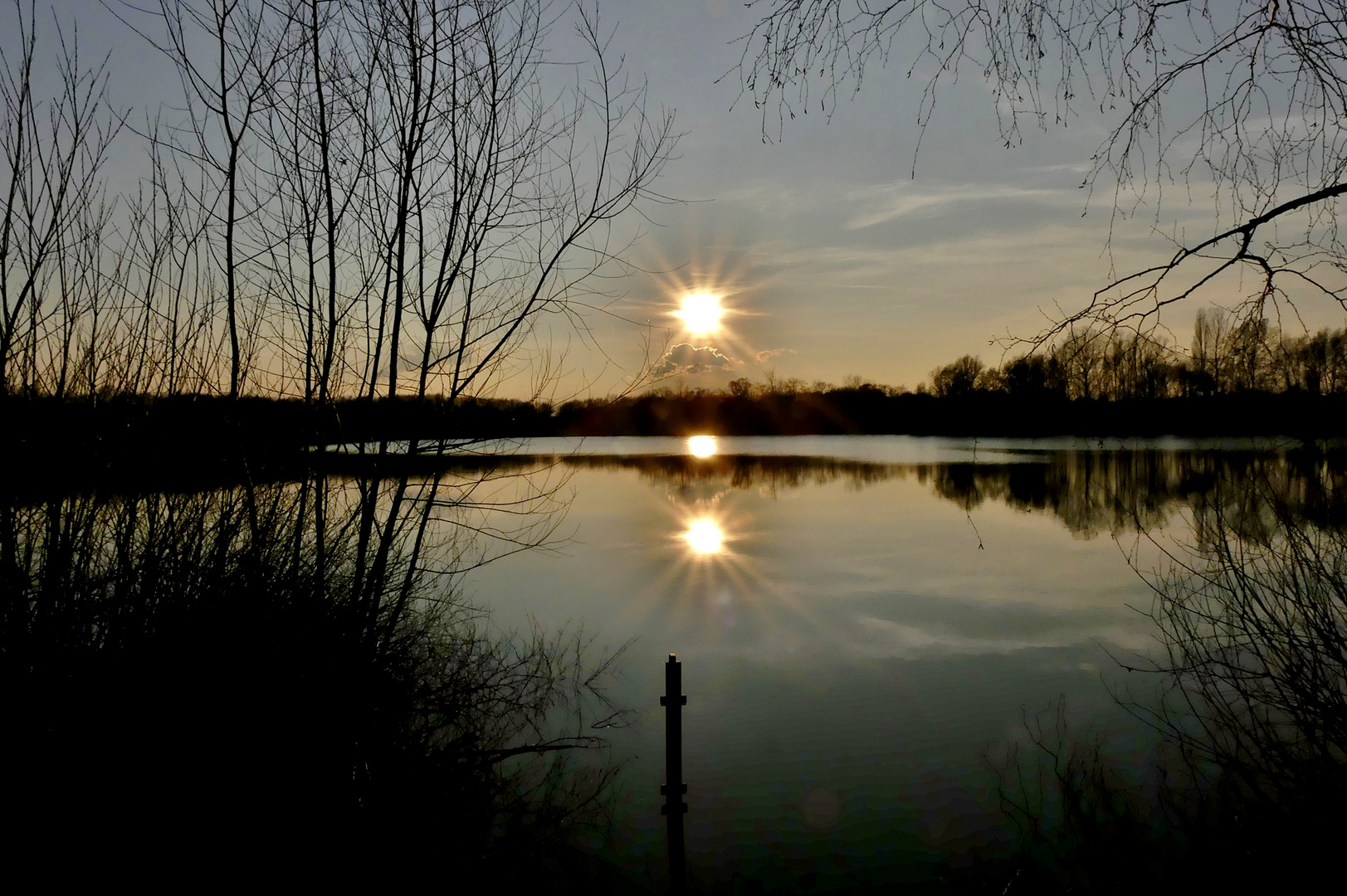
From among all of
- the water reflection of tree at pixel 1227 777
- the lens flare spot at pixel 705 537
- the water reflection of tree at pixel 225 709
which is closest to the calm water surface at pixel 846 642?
the lens flare spot at pixel 705 537

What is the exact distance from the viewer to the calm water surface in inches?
219

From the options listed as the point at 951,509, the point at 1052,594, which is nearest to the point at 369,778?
the point at 1052,594

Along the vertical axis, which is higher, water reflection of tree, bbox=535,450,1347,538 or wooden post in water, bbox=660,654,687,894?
water reflection of tree, bbox=535,450,1347,538

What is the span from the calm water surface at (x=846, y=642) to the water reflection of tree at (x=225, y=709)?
1138 millimetres

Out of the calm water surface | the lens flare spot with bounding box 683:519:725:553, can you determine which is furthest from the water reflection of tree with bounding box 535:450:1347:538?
the lens flare spot with bounding box 683:519:725:553

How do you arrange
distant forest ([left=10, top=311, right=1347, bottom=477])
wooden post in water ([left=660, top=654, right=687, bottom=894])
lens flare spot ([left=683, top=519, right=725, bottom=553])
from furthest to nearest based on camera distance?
1. lens flare spot ([left=683, top=519, right=725, bottom=553])
2. wooden post in water ([left=660, top=654, right=687, bottom=894])
3. distant forest ([left=10, top=311, right=1347, bottom=477])

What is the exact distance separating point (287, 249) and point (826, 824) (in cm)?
503

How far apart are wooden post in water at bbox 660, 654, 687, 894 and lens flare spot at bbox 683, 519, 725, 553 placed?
11.3 metres

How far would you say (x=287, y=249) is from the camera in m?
4.67

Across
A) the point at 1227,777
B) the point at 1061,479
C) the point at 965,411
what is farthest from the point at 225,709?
the point at 1061,479

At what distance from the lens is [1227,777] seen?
5672 millimetres

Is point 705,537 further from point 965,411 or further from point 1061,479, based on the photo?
point 1061,479

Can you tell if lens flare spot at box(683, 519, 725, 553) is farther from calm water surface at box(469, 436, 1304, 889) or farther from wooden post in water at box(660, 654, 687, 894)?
wooden post in water at box(660, 654, 687, 894)

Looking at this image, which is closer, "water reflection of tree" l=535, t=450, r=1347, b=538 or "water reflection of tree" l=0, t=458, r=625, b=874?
"water reflection of tree" l=0, t=458, r=625, b=874
